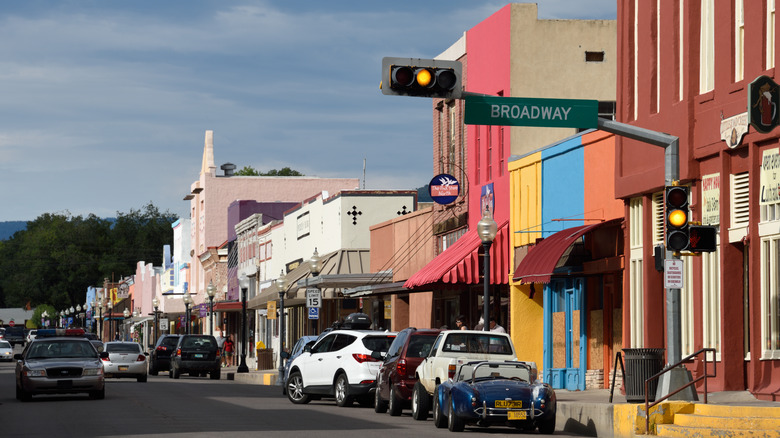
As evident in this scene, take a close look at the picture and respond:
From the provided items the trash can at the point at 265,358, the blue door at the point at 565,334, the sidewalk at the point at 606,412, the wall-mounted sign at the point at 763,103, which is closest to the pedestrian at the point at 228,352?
the trash can at the point at 265,358

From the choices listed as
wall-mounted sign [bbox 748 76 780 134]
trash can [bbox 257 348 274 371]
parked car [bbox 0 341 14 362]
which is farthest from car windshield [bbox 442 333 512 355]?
parked car [bbox 0 341 14 362]

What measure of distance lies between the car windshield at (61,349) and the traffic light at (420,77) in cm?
1588

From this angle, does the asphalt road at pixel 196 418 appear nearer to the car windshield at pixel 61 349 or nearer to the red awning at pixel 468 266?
the car windshield at pixel 61 349

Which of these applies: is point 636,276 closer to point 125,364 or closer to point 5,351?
point 125,364

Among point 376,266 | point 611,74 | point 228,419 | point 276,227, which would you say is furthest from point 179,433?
point 276,227

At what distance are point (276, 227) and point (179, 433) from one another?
45.2 metres

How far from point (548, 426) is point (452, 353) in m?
2.85

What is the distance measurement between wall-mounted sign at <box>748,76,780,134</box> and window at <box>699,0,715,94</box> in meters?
5.45

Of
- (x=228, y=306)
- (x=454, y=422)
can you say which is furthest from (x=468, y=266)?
(x=228, y=306)

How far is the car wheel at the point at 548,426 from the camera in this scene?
19.9 meters

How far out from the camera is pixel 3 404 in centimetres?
2859

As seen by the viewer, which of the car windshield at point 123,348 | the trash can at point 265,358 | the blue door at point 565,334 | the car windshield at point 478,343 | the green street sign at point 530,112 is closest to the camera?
the green street sign at point 530,112

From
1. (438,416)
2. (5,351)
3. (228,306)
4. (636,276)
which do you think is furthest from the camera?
(5,351)

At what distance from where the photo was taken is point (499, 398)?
19.8 m
